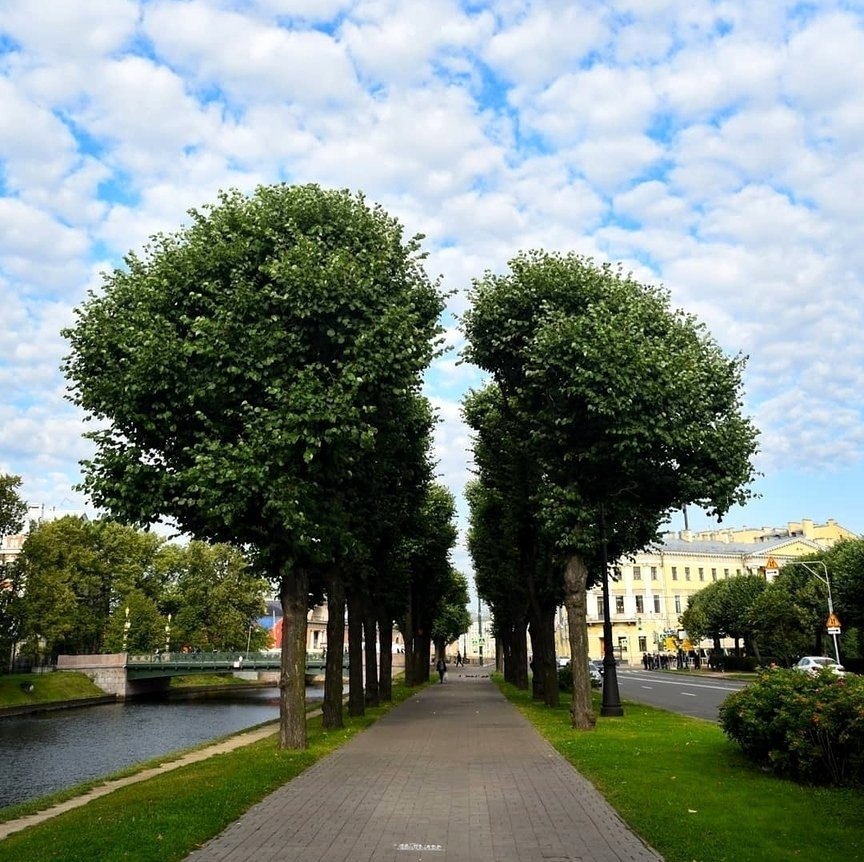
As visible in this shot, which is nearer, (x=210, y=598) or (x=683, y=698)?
(x=683, y=698)

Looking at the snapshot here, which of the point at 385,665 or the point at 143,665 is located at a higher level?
the point at 385,665

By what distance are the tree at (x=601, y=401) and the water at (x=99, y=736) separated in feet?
51.2

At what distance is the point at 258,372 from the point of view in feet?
57.4

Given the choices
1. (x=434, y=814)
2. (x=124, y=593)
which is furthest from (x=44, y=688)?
(x=434, y=814)

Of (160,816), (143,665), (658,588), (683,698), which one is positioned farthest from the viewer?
(658,588)

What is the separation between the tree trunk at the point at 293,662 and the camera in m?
18.6

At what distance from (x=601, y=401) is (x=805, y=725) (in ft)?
33.6

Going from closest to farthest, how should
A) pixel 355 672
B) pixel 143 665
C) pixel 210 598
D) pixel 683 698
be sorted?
pixel 355 672
pixel 683 698
pixel 143 665
pixel 210 598

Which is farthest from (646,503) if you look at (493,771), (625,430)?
(493,771)

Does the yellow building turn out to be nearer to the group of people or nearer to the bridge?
the group of people

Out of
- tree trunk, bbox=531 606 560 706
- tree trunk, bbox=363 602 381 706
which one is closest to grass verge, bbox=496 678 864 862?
tree trunk, bbox=531 606 560 706

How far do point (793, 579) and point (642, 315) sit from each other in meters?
48.6

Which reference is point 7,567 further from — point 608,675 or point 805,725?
point 805,725

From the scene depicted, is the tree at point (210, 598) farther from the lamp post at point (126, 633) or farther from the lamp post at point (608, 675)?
the lamp post at point (608, 675)
